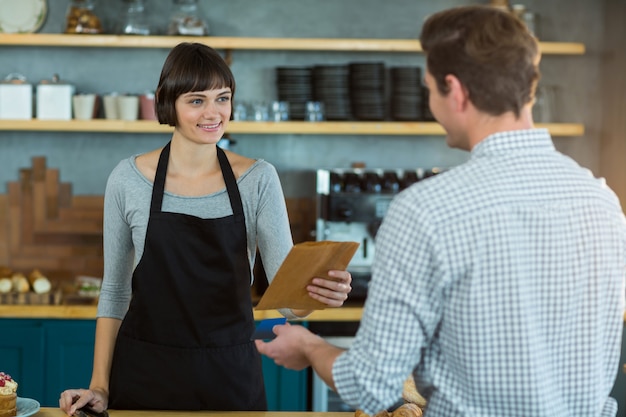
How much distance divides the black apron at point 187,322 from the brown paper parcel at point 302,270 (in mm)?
484

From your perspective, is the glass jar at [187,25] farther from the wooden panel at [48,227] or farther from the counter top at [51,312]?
the counter top at [51,312]

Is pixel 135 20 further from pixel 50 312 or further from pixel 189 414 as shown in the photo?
pixel 189 414

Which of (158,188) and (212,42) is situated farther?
(212,42)

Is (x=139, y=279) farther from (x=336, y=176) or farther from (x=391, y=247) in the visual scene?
(x=336, y=176)

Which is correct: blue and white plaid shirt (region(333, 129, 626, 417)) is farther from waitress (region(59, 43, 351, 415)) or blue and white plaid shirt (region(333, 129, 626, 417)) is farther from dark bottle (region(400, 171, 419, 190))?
dark bottle (region(400, 171, 419, 190))

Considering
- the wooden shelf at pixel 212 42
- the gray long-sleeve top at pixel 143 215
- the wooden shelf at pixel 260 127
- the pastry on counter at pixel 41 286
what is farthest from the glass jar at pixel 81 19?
the gray long-sleeve top at pixel 143 215

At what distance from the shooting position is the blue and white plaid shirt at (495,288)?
1304 millimetres

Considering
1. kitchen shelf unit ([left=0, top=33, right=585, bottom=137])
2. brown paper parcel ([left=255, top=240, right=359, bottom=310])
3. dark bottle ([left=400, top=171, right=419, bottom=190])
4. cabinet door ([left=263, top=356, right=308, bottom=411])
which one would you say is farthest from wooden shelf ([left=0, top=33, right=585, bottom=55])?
brown paper parcel ([left=255, top=240, right=359, bottom=310])

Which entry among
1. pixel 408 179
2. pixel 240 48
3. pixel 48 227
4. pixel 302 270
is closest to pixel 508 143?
pixel 302 270

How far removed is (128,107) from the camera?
14.5ft

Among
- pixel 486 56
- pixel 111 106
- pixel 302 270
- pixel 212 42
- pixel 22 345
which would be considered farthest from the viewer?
pixel 111 106

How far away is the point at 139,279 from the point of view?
2389mm

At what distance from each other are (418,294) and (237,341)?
115cm

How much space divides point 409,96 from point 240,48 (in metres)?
0.86
